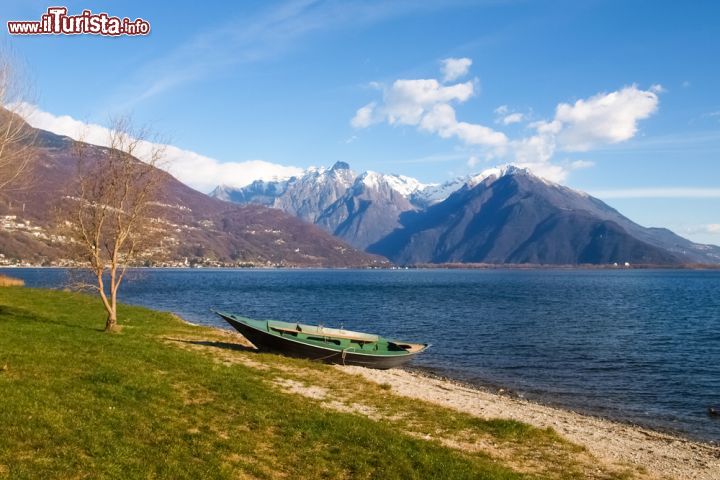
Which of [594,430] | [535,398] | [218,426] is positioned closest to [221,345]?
[218,426]

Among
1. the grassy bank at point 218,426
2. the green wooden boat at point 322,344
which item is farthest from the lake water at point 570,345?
the grassy bank at point 218,426

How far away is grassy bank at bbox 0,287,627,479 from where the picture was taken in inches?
492

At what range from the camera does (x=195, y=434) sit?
47.8ft

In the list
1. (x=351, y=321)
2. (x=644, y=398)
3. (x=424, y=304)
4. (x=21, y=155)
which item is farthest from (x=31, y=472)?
(x=424, y=304)

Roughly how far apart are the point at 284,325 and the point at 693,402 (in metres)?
25.2

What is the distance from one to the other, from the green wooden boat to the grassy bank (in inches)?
235

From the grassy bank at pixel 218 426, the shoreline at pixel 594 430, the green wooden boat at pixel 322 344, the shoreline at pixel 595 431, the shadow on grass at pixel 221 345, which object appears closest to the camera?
the grassy bank at pixel 218 426

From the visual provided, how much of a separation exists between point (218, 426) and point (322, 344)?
54.8 ft

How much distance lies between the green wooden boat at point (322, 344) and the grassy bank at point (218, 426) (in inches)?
235

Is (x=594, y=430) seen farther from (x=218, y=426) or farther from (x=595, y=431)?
(x=218, y=426)

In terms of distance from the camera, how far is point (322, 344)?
32.2 meters

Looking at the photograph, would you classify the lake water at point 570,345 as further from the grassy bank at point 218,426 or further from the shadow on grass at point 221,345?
the grassy bank at point 218,426

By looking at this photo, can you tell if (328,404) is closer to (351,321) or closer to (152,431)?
(152,431)

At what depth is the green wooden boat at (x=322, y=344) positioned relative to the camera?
1254 inches
